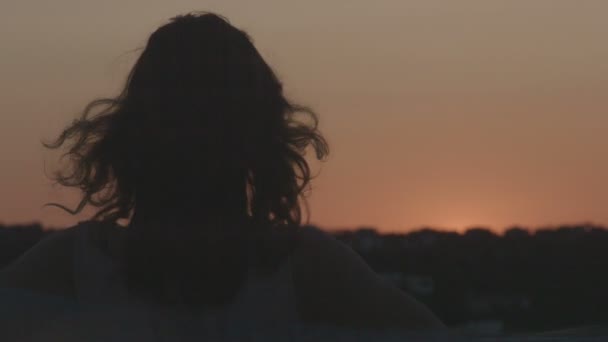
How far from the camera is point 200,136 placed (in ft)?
9.68

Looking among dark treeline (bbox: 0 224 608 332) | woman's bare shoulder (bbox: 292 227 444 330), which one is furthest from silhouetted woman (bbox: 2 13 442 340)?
dark treeline (bbox: 0 224 608 332)

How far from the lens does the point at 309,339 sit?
2230 mm

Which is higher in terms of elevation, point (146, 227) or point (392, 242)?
point (146, 227)

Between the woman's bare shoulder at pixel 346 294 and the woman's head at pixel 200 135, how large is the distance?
200 millimetres

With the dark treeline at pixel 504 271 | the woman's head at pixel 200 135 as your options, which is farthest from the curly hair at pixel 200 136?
the dark treeline at pixel 504 271

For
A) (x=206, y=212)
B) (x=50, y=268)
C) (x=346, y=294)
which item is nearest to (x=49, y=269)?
(x=50, y=268)

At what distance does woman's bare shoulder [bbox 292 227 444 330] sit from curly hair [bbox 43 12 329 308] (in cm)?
19

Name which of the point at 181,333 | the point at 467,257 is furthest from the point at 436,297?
the point at 181,333

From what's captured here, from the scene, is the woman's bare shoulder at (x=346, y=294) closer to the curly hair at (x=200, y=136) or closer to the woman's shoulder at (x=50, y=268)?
the curly hair at (x=200, y=136)

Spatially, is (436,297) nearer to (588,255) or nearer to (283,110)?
(588,255)

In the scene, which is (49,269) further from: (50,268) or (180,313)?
(180,313)

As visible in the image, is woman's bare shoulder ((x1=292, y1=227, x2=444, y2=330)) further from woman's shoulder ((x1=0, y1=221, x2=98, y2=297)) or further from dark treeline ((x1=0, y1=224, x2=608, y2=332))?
dark treeline ((x1=0, y1=224, x2=608, y2=332))

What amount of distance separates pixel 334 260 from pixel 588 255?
3033mm

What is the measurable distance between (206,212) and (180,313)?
1.04ft
